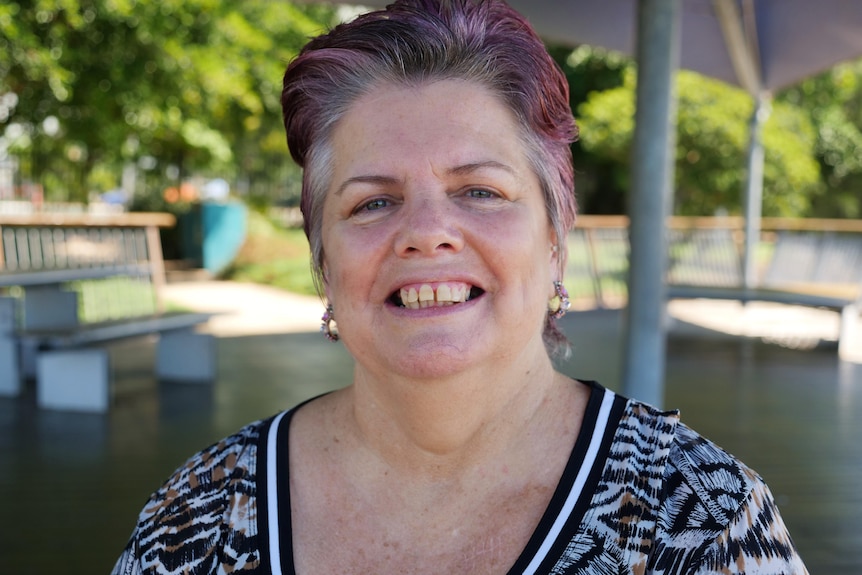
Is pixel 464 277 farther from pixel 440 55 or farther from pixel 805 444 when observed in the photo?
pixel 805 444

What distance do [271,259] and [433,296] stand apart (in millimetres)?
17038

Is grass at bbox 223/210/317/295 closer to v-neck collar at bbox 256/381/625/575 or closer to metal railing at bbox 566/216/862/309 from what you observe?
metal railing at bbox 566/216/862/309

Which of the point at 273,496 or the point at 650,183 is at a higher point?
the point at 650,183

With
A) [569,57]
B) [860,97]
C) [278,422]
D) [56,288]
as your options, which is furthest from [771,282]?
[860,97]

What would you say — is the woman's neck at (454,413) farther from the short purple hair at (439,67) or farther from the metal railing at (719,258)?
the metal railing at (719,258)

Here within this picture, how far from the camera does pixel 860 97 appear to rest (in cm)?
2708

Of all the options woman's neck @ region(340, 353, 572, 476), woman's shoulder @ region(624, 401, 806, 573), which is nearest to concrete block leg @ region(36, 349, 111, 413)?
woman's neck @ region(340, 353, 572, 476)

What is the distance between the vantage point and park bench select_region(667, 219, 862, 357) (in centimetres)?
953

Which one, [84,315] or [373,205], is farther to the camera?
[84,315]

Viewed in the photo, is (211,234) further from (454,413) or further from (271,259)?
(454,413)

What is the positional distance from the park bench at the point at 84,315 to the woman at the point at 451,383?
5395 mm

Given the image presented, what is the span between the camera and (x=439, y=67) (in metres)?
1.49

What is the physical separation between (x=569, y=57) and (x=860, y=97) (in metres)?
10.2

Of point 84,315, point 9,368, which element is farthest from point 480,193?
point 84,315
